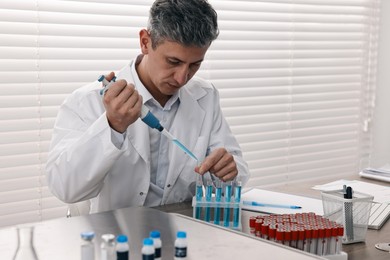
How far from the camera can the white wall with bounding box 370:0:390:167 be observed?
12.5ft

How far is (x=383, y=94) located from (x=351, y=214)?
249cm

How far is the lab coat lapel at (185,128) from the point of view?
2119 millimetres

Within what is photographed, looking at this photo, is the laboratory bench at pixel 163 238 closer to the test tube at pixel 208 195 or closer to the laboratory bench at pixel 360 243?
the laboratory bench at pixel 360 243

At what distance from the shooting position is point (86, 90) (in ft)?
6.86

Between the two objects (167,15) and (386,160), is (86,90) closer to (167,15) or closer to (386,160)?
(167,15)

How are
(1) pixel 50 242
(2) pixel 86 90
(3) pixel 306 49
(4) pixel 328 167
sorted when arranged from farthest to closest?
(4) pixel 328 167 < (3) pixel 306 49 < (2) pixel 86 90 < (1) pixel 50 242

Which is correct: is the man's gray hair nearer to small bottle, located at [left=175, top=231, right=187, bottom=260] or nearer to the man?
the man

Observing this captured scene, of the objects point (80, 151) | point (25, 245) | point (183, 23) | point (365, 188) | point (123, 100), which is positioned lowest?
point (365, 188)

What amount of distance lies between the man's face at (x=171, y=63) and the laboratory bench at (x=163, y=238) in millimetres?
533

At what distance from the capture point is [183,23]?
191cm

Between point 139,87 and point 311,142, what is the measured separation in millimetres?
1705

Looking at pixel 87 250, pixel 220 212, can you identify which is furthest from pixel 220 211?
pixel 87 250

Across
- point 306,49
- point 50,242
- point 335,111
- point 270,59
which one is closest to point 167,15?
point 50,242

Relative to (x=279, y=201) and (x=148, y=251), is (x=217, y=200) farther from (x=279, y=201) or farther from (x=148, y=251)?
(x=148, y=251)
